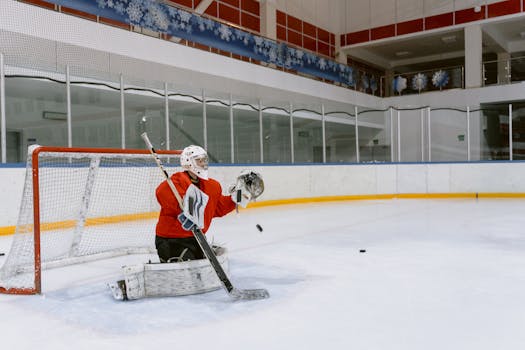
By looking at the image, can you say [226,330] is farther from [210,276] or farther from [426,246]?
[426,246]

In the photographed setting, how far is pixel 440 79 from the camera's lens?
16.3 metres

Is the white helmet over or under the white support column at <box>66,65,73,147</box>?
under

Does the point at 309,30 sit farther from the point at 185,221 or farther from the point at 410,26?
the point at 185,221

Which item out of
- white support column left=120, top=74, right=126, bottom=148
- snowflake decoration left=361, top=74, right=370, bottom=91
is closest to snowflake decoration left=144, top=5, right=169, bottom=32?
white support column left=120, top=74, right=126, bottom=148

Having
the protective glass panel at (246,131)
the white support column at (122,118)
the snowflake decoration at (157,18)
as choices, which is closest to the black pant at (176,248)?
the white support column at (122,118)

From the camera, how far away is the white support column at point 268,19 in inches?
595

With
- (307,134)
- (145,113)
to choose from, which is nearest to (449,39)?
(307,134)

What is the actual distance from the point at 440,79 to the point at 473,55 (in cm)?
124

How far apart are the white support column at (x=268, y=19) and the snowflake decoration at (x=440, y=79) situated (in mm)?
5643

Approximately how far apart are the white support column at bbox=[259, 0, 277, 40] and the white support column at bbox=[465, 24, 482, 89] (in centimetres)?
642

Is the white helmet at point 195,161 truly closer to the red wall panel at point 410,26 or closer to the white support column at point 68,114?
the white support column at point 68,114

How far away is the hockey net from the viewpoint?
3316 millimetres

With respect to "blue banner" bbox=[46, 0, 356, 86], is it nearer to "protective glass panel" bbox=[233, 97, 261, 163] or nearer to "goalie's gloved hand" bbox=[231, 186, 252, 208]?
"protective glass panel" bbox=[233, 97, 261, 163]

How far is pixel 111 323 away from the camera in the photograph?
2537mm
